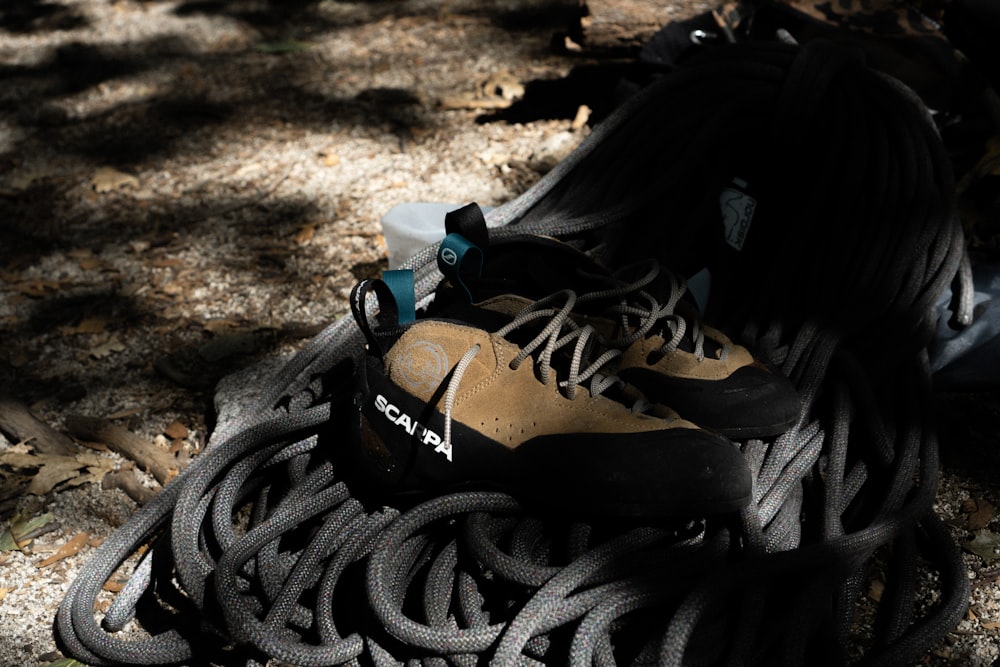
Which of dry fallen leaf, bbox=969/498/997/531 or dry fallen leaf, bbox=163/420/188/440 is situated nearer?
dry fallen leaf, bbox=969/498/997/531

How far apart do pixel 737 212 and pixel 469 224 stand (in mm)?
699

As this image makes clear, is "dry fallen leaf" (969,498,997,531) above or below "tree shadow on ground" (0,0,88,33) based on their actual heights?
above

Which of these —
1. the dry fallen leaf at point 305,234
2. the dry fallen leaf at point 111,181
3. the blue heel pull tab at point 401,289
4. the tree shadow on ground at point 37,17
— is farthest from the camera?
the tree shadow on ground at point 37,17

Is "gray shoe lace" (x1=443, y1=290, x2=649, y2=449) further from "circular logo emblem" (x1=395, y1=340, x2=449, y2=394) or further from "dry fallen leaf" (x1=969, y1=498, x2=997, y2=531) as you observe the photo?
"dry fallen leaf" (x1=969, y1=498, x2=997, y2=531)

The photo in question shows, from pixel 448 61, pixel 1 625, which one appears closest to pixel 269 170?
pixel 448 61

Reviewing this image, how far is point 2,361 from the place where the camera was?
2.38 m

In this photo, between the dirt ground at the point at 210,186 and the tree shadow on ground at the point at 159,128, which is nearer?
the dirt ground at the point at 210,186

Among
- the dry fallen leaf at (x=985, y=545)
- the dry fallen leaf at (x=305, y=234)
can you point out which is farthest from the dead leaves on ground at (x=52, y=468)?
the dry fallen leaf at (x=985, y=545)

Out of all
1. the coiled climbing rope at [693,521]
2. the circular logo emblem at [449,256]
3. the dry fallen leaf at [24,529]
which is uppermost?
the circular logo emblem at [449,256]

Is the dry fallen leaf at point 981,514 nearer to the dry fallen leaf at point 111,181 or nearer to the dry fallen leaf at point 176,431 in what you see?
the dry fallen leaf at point 176,431

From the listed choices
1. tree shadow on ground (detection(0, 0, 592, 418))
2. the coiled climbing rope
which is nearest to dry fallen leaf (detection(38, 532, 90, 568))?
the coiled climbing rope

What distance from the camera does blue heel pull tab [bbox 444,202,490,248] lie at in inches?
71.1

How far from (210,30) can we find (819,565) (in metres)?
3.78

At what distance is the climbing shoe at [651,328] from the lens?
165 centimetres
